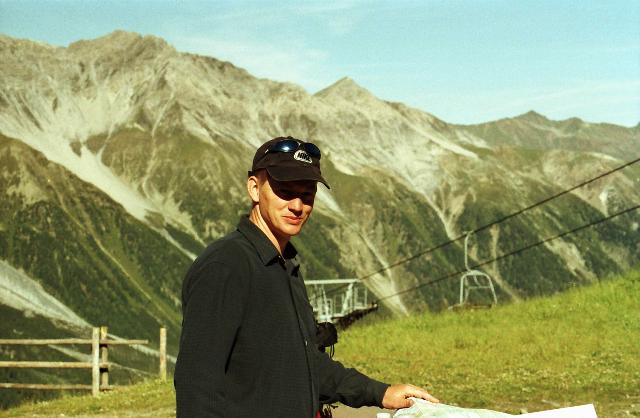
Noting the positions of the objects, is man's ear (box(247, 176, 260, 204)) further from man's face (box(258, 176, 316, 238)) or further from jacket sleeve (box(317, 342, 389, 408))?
jacket sleeve (box(317, 342, 389, 408))

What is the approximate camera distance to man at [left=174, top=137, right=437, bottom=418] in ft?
12.5

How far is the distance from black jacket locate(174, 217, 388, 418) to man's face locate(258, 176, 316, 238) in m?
0.11

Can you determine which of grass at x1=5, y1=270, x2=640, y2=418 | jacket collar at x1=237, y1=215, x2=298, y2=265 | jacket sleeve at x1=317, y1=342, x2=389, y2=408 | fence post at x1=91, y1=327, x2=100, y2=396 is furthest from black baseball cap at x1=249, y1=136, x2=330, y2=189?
fence post at x1=91, y1=327, x2=100, y2=396

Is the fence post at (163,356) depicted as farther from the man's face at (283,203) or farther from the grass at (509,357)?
the man's face at (283,203)

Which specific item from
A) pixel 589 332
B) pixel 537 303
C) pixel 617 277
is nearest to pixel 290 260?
pixel 589 332

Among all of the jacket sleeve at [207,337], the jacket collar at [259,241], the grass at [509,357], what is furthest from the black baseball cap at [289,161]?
the grass at [509,357]

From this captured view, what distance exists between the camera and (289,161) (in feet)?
14.0

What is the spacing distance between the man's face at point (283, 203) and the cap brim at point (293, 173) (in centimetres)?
10

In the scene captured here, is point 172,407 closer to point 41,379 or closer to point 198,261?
point 198,261

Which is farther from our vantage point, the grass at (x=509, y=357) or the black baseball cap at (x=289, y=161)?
the grass at (x=509, y=357)

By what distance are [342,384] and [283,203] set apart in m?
1.01

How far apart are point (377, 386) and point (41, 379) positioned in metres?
191

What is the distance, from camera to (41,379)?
184625mm

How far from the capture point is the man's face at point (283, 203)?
14.3ft
